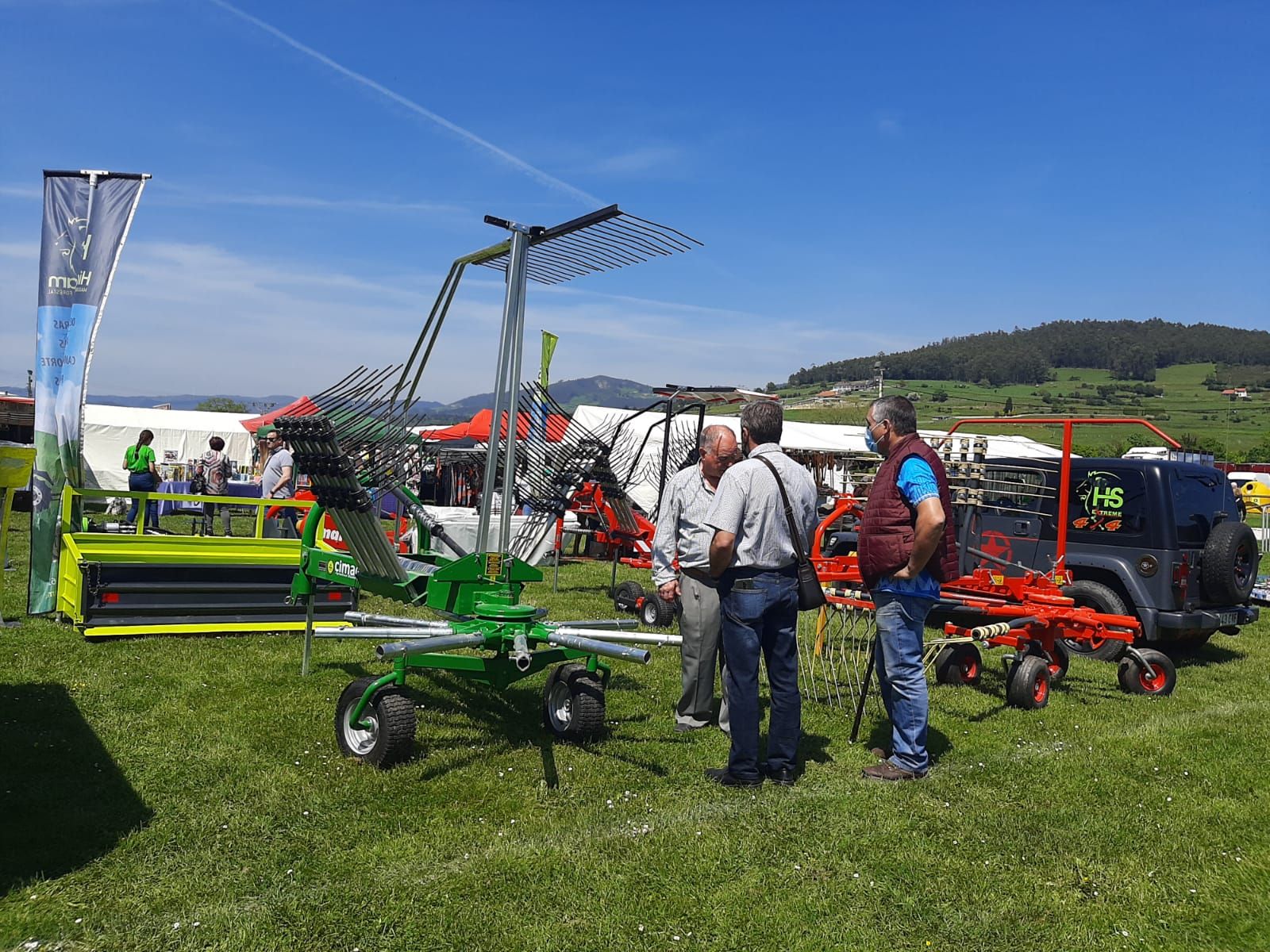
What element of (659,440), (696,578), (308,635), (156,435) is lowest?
(308,635)

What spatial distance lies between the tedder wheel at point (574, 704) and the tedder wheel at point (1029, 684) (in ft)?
10.5

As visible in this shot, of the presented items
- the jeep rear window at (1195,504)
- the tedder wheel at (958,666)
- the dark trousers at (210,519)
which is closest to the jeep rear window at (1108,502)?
the jeep rear window at (1195,504)

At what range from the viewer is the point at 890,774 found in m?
4.96

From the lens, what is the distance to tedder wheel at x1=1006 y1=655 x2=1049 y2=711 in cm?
668

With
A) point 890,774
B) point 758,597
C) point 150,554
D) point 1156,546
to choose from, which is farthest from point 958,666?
point 150,554

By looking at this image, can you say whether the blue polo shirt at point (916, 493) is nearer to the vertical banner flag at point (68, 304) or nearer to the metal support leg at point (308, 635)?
the metal support leg at point (308, 635)

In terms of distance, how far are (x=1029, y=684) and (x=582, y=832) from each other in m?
3.97

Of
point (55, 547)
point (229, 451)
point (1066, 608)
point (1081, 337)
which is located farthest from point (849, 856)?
point (1081, 337)

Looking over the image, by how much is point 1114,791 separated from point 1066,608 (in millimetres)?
2570

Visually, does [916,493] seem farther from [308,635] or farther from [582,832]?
[308,635]

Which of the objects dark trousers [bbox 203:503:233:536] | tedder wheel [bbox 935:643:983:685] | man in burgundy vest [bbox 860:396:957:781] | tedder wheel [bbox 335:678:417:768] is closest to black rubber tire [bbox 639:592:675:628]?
tedder wheel [bbox 935:643:983:685]

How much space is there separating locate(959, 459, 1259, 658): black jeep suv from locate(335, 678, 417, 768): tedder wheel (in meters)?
5.68

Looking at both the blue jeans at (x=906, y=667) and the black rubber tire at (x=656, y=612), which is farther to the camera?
the black rubber tire at (x=656, y=612)

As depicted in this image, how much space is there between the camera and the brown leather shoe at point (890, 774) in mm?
4957
